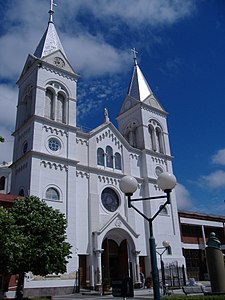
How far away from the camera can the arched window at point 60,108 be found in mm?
32375

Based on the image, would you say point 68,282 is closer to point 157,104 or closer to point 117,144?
point 117,144

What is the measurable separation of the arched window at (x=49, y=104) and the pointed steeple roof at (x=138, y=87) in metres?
13.5

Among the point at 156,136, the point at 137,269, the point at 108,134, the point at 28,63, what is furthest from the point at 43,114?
the point at 137,269

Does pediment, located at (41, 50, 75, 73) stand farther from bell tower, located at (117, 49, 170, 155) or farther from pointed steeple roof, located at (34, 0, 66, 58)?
bell tower, located at (117, 49, 170, 155)

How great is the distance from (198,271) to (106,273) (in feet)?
48.6

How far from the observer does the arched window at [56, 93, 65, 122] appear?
3238 cm

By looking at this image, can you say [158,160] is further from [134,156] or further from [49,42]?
[49,42]

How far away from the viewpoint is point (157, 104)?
43.4 meters

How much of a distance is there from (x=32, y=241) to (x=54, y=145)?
13096 mm

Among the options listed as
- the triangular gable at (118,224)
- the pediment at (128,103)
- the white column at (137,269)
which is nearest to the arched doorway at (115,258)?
the white column at (137,269)

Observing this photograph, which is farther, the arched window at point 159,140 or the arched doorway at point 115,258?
the arched window at point 159,140

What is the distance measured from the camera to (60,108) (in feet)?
108

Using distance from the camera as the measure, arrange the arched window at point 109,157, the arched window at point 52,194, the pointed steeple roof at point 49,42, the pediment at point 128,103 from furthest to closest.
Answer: the pediment at point 128,103 < the arched window at point 109,157 < the pointed steeple roof at point 49,42 < the arched window at point 52,194

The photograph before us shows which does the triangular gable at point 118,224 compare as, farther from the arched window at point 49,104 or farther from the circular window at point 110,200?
the arched window at point 49,104
